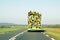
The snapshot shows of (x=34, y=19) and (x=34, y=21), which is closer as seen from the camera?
(x=34, y=19)

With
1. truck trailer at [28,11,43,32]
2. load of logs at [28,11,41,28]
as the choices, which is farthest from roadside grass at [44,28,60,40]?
load of logs at [28,11,41,28]

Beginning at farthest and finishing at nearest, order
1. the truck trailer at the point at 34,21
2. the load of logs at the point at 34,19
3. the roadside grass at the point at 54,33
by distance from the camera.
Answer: the load of logs at the point at 34,19 < the truck trailer at the point at 34,21 < the roadside grass at the point at 54,33

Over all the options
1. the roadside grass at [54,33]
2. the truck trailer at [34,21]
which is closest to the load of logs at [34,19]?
the truck trailer at [34,21]

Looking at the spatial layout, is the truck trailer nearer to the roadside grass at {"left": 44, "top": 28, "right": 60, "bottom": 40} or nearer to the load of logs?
the load of logs

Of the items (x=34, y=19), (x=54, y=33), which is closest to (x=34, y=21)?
(x=34, y=19)

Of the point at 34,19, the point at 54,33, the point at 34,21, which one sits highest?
the point at 34,19

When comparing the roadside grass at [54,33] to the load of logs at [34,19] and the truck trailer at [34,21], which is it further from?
the load of logs at [34,19]

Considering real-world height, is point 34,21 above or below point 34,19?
below

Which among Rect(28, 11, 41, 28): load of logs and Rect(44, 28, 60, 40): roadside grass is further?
Rect(28, 11, 41, 28): load of logs

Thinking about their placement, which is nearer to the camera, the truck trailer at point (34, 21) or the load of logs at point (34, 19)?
the truck trailer at point (34, 21)

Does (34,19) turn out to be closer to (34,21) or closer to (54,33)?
(34,21)

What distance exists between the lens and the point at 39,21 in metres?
55.1

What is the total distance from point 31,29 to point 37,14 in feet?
11.8

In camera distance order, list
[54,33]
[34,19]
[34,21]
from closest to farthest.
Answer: [54,33]
[34,19]
[34,21]
